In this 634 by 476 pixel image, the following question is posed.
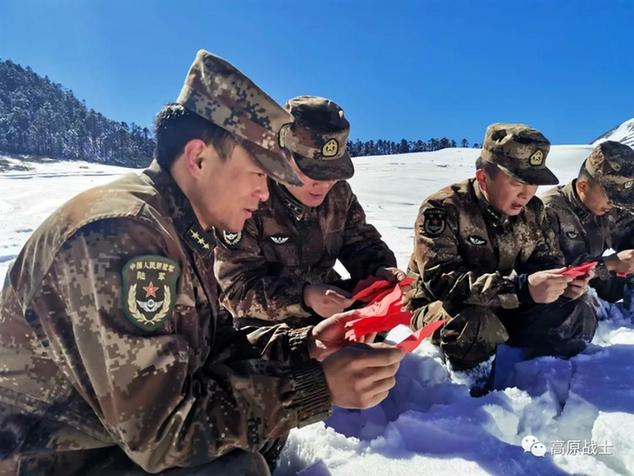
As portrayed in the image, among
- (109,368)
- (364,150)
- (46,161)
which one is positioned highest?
(364,150)

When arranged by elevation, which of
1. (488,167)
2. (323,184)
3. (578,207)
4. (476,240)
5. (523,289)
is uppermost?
(488,167)

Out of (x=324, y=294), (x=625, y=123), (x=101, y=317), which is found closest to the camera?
(x=101, y=317)

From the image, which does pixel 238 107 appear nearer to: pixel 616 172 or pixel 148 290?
pixel 148 290

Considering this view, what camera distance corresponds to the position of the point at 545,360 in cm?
280

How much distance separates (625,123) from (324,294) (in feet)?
266

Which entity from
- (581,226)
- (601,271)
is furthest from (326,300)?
(581,226)

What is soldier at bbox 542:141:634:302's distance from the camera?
12.1 ft

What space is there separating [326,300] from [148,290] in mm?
1253

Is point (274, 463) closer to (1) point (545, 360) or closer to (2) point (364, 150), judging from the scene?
(1) point (545, 360)

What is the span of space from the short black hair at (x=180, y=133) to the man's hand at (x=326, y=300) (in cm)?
108

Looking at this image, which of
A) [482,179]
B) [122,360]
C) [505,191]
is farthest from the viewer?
[482,179]

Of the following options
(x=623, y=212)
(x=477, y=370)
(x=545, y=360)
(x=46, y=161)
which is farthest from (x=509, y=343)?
(x=46, y=161)

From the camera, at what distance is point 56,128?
217ft
